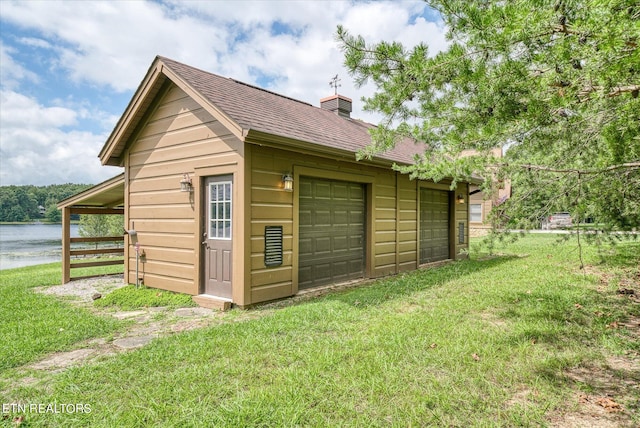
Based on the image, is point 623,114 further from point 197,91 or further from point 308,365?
point 197,91

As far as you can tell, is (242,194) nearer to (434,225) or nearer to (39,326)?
(39,326)

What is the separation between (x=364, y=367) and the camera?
9.70 feet

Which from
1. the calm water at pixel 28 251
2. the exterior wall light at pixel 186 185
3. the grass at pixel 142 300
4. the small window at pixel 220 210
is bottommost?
the calm water at pixel 28 251

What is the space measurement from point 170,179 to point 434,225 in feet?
24.0

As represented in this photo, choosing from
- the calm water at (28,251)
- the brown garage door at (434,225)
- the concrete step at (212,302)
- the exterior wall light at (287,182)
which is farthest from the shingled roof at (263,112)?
the calm water at (28,251)

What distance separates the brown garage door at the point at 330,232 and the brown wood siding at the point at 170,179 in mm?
1789

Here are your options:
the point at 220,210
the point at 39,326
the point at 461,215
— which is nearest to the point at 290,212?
the point at 220,210

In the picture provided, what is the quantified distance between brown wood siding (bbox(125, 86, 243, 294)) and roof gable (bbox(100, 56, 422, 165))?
0.28 m

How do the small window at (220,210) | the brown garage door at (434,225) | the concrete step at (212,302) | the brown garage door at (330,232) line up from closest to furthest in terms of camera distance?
the concrete step at (212,302), the small window at (220,210), the brown garage door at (330,232), the brown garage door at (434,225)

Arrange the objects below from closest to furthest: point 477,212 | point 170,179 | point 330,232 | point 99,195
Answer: point 170,179, point 330,232, point 99,195, point 477,212

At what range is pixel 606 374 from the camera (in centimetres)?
288

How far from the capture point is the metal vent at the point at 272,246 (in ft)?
18.1

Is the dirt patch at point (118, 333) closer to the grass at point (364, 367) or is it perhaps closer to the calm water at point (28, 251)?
the grass at point (364, 367)

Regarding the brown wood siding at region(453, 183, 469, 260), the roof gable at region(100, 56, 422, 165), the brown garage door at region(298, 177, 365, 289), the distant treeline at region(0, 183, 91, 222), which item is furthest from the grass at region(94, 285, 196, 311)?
the distant treeline at region(0, 183, 91, 222)
